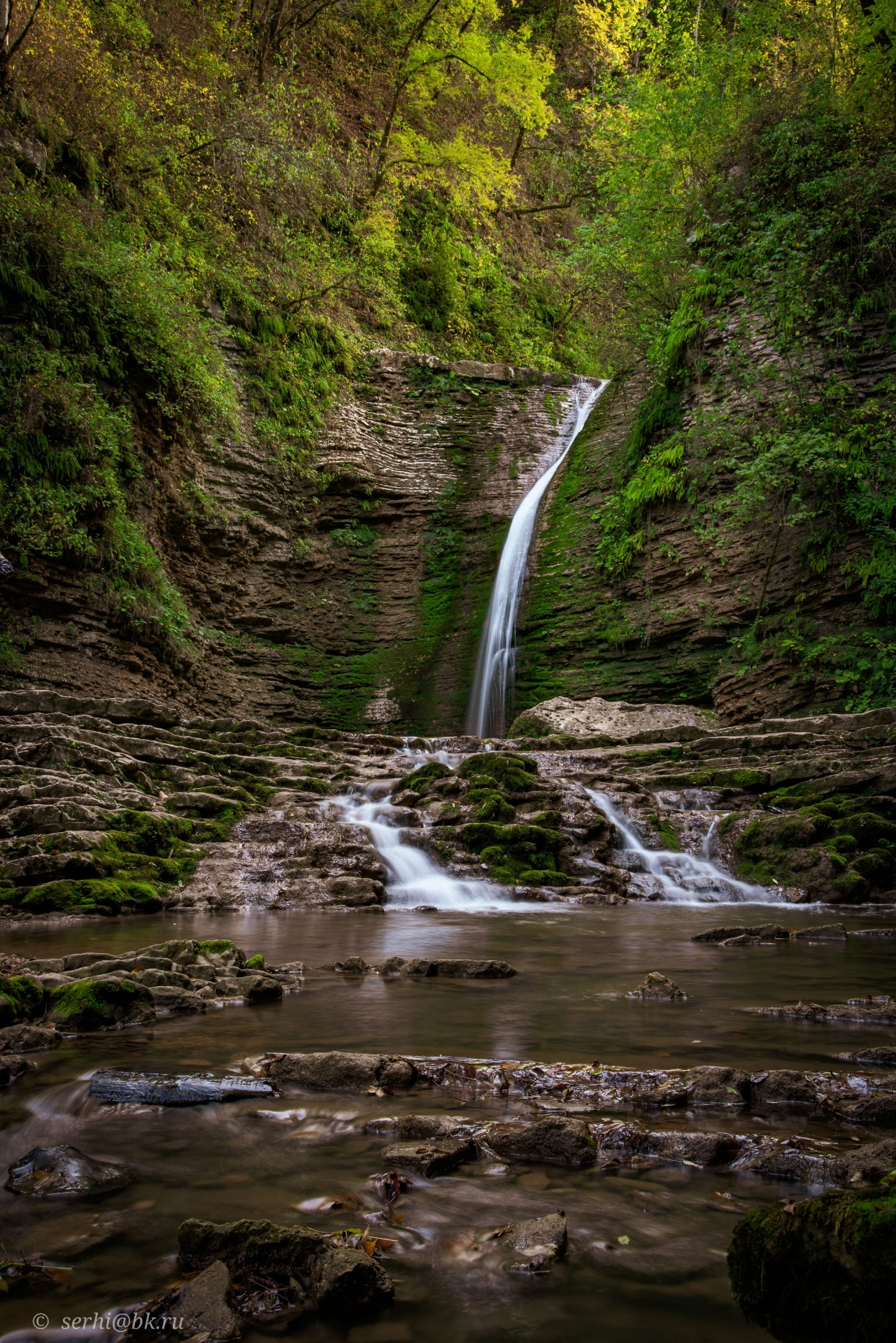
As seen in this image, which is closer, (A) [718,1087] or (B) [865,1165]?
(B) [865,1165]

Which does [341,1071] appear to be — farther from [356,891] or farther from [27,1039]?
[356,891]

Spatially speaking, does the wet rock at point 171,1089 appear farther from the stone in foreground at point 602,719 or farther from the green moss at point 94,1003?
the stone in foreground at point 602,719

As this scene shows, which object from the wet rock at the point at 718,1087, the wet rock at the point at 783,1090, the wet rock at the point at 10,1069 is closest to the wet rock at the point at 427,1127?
the wet rock at the point at 718,1087

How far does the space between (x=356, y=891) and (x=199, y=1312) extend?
6361 mm

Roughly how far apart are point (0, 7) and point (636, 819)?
1491 cm

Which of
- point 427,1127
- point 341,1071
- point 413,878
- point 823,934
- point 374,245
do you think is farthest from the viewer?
point 374,245

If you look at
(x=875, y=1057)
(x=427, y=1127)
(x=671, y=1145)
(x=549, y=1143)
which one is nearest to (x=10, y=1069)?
(x=427, y=1127)

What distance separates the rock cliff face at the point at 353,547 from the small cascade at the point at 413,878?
572 centimetres

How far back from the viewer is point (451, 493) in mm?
20109

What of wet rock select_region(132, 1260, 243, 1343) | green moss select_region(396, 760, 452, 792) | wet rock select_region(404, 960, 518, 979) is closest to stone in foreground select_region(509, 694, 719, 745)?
green moss select_region(396, 760, 452, 792)

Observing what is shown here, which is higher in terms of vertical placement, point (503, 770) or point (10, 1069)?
point (503, 770)

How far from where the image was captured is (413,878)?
27.6 feet

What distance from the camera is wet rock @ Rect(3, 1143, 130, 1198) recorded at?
1793 millimetres

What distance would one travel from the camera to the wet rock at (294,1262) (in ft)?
4.57
